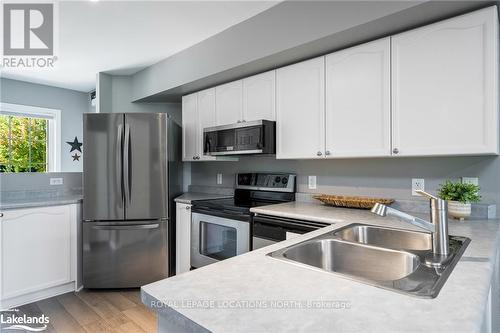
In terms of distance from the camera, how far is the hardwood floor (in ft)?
7.14

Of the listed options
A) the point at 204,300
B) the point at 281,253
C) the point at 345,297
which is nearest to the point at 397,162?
the point at 281,253

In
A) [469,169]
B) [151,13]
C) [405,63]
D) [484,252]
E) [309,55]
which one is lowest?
[484,252]

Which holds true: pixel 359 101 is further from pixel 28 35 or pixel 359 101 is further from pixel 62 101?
pixel 62 101

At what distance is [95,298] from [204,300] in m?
2.54

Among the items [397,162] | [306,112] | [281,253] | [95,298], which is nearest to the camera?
[281,253]

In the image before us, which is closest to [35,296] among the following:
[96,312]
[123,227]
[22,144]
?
[96,312]

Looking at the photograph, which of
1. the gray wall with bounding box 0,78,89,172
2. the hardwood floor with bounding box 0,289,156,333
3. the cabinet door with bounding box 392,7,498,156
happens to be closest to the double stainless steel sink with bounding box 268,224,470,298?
the cabinet door with bounding box 392,7,498,156

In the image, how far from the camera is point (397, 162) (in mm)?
2146

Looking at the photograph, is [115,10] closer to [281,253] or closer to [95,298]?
[281,253]

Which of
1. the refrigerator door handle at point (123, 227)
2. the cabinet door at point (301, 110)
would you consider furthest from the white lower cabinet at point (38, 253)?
the cabinet door at point (301, 110)

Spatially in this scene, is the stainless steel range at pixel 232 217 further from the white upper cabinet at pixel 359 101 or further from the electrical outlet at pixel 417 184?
the electrical outlet at pixel 417 184

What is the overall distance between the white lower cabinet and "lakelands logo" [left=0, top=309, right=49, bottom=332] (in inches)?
7.1

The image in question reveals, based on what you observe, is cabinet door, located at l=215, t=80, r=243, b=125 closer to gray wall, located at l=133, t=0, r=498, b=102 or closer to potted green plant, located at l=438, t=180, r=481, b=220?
gray wall, located at l=133, t=0, r=498, b=102

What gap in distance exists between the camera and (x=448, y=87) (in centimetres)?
165
